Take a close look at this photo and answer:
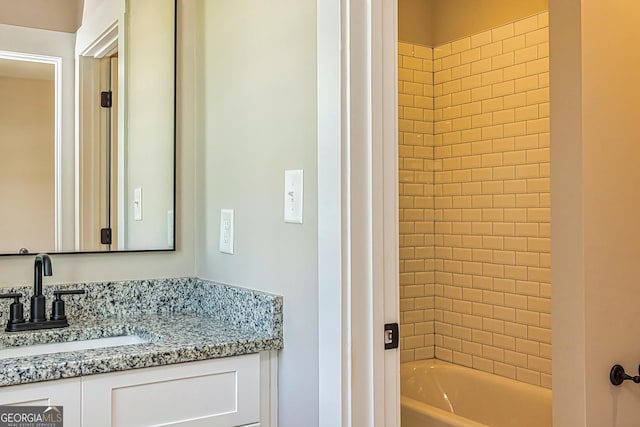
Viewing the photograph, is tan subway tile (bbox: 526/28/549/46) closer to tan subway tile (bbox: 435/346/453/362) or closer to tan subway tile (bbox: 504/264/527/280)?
tan subway tile (bbox: 504/264/527/280)

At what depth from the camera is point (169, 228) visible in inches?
80.6

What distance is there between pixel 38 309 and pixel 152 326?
33 cm

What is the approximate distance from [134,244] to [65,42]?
27.3 inches

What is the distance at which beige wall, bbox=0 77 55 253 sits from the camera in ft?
5.83

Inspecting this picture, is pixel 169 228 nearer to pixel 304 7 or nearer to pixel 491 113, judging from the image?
pixel 304 7

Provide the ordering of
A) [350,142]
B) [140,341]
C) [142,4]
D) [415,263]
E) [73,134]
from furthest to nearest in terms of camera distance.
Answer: [415,263] → [142,4] → [73,134] → [140,341] → [350,142]

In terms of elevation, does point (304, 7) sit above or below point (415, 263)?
above

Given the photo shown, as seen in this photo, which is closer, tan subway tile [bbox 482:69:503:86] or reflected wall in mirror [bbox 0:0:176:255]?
reflected wall in mirror [bbox 0:0:176:255]

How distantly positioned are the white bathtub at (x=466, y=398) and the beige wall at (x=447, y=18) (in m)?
1.63

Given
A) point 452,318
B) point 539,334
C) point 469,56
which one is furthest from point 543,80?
point 452,318

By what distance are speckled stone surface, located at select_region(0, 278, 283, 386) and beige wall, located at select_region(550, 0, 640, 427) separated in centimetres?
77

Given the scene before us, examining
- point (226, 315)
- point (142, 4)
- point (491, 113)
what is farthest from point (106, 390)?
point (491, 113)

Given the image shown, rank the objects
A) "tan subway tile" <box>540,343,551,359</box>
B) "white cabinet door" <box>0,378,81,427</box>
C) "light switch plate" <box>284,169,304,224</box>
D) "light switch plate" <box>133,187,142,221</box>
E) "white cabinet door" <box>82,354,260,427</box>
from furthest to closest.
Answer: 1. "tan subway tile" <box>540,343,551,359</box>
2. "light switch plate" <box>133,187,142,221</box>
3. "light switch plate" <box>284,169,304,224</box>
4. "white cabinet door" <box>82,354,260,427</box>
5. "white cabinet door" <box>0,378,81,427</box>

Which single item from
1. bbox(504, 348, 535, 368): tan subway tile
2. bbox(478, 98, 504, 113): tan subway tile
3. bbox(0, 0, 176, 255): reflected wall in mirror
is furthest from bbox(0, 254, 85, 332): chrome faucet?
bbox(478, 98, 504, 113): tan subway tile
